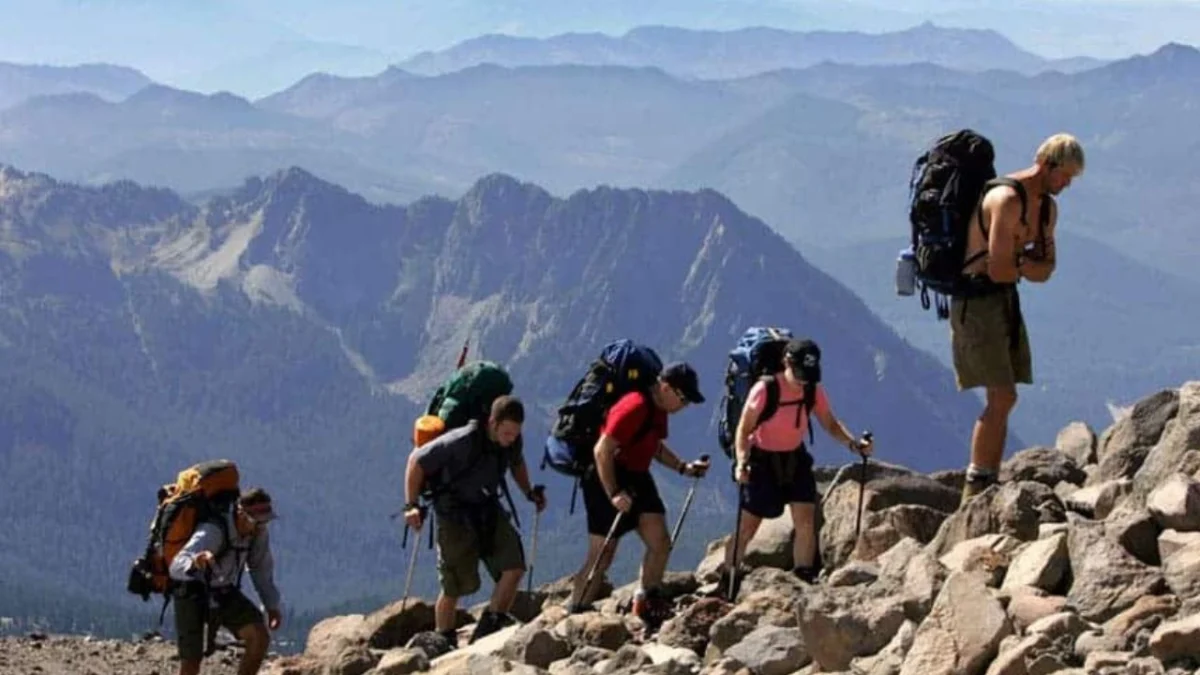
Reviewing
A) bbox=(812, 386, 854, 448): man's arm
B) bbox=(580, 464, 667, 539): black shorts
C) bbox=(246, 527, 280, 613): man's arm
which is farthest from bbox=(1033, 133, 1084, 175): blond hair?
bbox=(246, 527, 280, 613): man's arm

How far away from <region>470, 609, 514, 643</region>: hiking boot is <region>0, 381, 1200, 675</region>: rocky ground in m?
0.29

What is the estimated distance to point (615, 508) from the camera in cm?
1766

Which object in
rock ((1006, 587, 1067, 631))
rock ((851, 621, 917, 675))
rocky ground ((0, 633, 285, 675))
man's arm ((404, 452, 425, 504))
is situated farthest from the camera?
rocky ground ((0, 633, 285, 675))

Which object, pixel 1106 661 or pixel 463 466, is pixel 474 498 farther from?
pixel 1106 661

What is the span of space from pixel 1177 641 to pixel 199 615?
32.0 feet

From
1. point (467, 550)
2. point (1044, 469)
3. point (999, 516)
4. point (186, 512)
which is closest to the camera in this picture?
point (999, 516)

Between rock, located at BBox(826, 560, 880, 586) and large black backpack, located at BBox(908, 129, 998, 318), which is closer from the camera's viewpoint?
rock, located at BBox(826, 560, 880, 586)

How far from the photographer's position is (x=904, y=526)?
693 inches

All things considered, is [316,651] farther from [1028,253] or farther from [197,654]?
[1028,253]

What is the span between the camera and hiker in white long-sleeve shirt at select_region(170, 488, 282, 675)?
16.8 metres

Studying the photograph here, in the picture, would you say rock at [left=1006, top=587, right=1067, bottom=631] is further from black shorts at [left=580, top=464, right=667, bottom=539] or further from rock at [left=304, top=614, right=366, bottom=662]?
rock at [left=304, top=614, right=366, bottom=662]

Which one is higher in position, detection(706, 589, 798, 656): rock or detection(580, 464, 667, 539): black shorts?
detection(580, 464, 667, 539): black shorts

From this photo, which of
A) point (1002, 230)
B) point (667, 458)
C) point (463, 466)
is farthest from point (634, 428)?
point (1002, 230)

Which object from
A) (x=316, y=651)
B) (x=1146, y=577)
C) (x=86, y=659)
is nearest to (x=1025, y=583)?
(x=1146, y=577)
